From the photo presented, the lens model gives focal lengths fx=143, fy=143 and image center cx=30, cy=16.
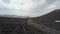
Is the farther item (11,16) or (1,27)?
(11,16)

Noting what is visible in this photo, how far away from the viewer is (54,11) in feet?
14.1

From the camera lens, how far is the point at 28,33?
7.94 ft

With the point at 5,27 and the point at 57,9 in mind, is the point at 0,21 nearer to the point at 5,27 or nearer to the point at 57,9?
→ the point at 5,27

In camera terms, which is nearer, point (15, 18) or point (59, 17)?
point (15, 18)

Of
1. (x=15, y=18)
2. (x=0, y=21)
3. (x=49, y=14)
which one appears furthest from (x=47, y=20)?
(x=0, y=21)

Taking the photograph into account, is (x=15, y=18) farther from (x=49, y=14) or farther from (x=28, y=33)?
(x=49, y=14)

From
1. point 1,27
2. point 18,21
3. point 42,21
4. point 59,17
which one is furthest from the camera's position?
point 59,17

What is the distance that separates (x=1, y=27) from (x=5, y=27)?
0.26 feet

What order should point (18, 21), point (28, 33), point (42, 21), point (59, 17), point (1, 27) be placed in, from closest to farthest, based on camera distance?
point (28, 33) < point (1, 27) < point (18, 21) < point (42, 21) < point (59, 17)

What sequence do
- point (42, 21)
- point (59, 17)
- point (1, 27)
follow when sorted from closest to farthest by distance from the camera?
point (1, 27) < point (42, 21) < point (59, 17)

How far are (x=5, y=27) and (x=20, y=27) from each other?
0.88ft

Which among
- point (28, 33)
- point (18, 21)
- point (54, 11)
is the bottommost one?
point (28, 33)

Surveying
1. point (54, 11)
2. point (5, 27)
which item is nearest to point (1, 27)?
point (5, 27)

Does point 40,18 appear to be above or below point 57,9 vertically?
below
